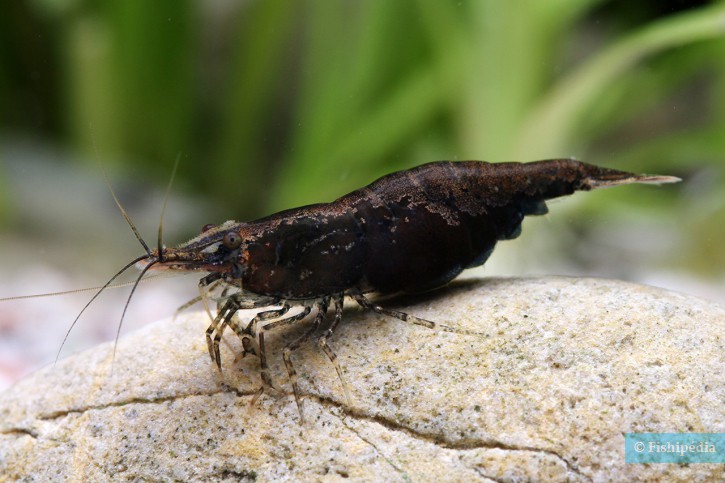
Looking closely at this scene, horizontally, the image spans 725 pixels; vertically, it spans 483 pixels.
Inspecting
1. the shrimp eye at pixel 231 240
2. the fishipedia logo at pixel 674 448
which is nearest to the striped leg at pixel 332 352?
the shrimp eye at pixel 231 240

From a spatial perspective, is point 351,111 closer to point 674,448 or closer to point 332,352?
point 332,352

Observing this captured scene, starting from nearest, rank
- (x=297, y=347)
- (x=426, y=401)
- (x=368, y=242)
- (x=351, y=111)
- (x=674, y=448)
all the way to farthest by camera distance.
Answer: (x=674, y=448) < (x=426, y=401) < (x=297, y=347) < (x=368, y=242) < (x=351, y=111)

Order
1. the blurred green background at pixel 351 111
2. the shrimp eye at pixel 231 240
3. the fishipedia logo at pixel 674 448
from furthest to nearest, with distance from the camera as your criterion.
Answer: the blurred green background at pixel 351 111, the shrimp eye at pixel 231 240, the fishipedia logo at pixel 674 448

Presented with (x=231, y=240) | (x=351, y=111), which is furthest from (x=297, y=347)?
(x=351, y=111)

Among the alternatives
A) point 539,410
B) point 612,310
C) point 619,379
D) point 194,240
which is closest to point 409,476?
point 539,410

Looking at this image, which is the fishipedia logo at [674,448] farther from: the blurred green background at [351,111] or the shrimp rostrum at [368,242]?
the blurred green background at [351,111]

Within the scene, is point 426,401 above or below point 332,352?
below
